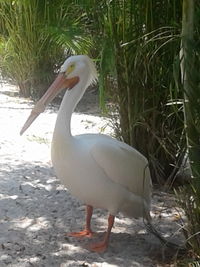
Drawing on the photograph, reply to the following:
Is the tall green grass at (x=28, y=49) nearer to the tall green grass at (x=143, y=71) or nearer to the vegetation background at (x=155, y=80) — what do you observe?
the vegetation background at (x=155, y=80)

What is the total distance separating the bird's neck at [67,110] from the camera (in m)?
3.87

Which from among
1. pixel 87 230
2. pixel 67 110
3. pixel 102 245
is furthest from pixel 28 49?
pixel 102 245

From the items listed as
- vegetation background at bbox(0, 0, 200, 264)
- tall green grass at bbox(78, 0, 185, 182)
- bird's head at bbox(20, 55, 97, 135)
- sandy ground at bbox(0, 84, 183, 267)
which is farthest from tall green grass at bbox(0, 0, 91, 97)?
bird's head at bbox(20, 55, 97, 135)

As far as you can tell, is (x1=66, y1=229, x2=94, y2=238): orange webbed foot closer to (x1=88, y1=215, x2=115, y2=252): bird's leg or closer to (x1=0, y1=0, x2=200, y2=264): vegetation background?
(x1=88, y1=215, x2=115, y2=252): bird's leg

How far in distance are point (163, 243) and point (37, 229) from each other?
94 centimetres

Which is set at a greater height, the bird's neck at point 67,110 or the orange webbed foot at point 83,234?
the bird's neck at point 67,110

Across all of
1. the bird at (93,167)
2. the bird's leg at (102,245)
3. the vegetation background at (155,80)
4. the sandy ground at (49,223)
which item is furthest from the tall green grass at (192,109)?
the bird's leg at (102,245)

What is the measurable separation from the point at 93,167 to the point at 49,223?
75cm

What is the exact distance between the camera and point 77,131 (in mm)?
7375

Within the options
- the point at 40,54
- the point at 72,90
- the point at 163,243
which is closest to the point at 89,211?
the point at 163,243

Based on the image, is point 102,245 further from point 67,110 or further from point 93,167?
point 67,110

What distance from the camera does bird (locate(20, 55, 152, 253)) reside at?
3.79 metres

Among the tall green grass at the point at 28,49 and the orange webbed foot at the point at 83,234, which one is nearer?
the orange webbed foot at the point at 83,234

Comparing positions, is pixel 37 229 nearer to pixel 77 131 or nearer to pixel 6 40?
pixel 77 131
